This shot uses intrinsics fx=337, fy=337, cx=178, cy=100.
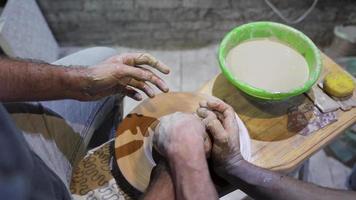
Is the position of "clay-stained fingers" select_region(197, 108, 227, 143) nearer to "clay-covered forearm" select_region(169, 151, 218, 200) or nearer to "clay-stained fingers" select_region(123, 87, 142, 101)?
"clay-covered forearm" select_region(169, 151, 218, 200)

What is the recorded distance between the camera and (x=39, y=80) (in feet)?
3.11

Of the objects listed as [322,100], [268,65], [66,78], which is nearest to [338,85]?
[322,100]

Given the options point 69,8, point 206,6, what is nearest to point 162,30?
point 206,6

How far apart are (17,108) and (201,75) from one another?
1126 millimetres

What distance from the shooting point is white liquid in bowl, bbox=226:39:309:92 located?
0.99 m

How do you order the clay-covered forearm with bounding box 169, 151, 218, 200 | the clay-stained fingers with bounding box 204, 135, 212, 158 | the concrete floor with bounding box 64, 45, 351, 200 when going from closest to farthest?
1. the clay-covered forearm with bounding box 169, 151, 218, 200
2. the clay-stained fingers with bounding box 204, 135, 212, 158
3. the concrete floor with bounding box 64, 45, 351, 200

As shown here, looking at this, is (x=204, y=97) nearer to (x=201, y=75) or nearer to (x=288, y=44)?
(x=288, y=44)

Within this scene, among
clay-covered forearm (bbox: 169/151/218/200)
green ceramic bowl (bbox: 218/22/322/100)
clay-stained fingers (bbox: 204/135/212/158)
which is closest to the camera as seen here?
clay-covered forearm (bbox: 169/151/218/200)

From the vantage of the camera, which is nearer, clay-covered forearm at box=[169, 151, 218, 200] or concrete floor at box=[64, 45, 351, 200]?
clay-covered forearm at box=[169, 151, 218, 200]

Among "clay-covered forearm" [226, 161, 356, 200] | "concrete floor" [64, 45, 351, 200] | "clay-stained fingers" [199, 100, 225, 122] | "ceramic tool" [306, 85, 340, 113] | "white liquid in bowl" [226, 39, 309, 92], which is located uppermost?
"white liquid in bowl" [226, 39, 309, 92]

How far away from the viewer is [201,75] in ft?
6.29

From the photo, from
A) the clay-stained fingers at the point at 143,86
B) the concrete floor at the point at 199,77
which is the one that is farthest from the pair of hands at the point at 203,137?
the concrete floor at the point at 199,77

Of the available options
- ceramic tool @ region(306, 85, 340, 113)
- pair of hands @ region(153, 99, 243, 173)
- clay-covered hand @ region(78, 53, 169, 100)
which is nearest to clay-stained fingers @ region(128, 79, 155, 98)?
clay-covered hand @ region(78, 53, 169, 100)

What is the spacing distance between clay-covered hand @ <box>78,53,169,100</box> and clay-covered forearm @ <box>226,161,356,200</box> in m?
0.33
